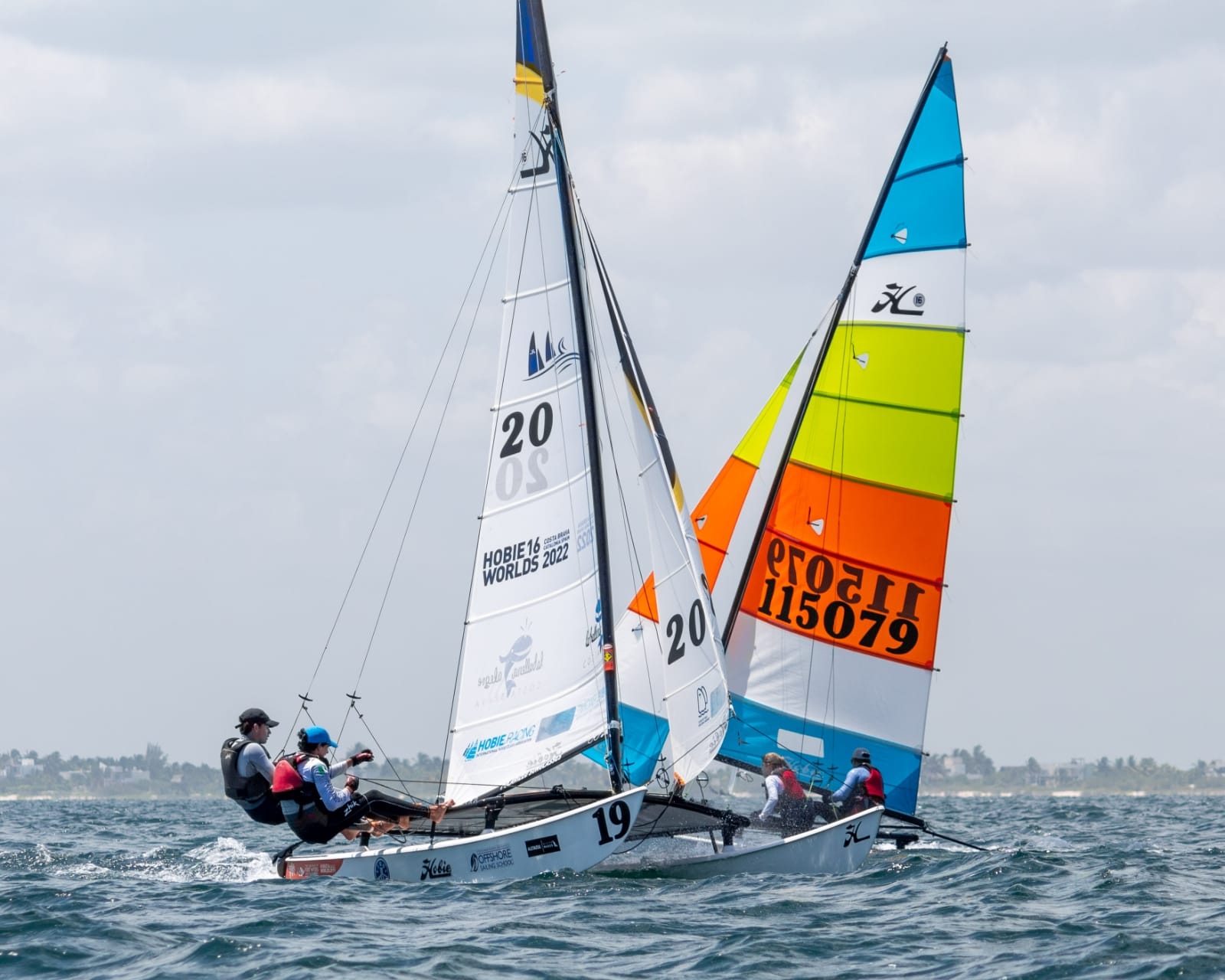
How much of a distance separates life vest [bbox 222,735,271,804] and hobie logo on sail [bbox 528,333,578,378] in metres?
4.46

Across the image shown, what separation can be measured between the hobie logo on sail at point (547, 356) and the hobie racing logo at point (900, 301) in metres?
4.89

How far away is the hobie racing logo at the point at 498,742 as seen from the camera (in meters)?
16.2

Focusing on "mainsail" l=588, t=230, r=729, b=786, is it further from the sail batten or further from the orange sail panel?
the orange sail panel

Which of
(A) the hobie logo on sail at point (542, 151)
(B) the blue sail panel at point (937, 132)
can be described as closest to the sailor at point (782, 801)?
(A) the hobie logo on sail at point (542, 151)

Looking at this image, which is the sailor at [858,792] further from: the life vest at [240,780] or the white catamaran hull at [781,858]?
the life vest at [240,780]

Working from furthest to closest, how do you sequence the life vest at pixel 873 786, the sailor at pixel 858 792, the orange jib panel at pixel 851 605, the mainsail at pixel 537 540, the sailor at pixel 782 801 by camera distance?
the orange jib panel at pixel 851 605
the life vest at pixel 873 786
the sailor at pixel 858 792
the sailor at pixel 782 801
the mainsail at pixel 537 540

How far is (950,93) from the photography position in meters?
20.0

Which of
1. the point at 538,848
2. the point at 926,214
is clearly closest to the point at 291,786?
the point at 538,848

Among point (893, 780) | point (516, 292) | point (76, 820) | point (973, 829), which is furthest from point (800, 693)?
point (76, 820)

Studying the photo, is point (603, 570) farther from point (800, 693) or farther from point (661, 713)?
point (800, 693)

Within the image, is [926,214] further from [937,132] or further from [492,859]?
[492,859]

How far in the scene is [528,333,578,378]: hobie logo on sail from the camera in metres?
16.4

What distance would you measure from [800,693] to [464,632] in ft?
16.5

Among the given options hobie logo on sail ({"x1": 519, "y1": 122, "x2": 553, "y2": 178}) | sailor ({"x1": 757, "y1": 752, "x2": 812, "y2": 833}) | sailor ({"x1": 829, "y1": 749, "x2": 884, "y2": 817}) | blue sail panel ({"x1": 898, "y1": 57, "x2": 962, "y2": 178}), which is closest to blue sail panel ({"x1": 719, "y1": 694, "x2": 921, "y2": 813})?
sailor ({"x1": 757, "y1": 752, "x2": 812, "y2": 833})
